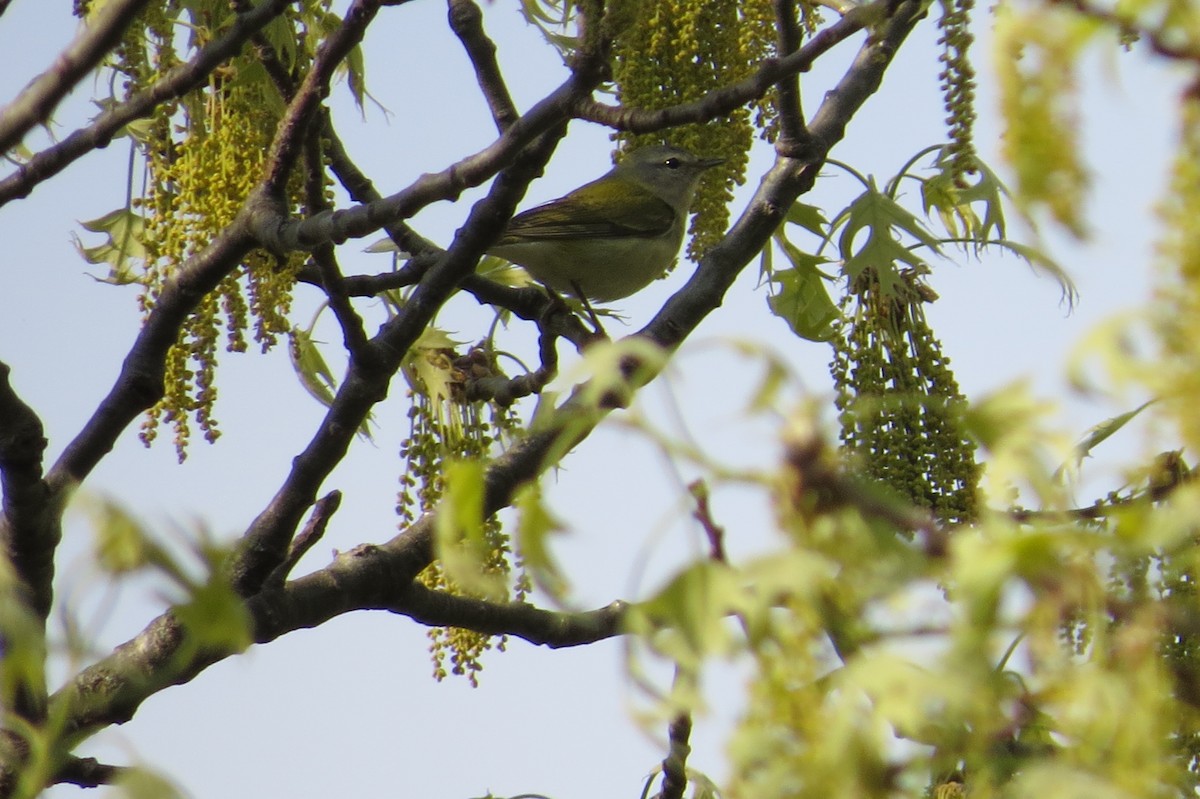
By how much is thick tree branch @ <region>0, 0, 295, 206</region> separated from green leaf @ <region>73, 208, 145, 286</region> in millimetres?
1705

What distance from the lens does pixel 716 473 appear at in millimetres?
935

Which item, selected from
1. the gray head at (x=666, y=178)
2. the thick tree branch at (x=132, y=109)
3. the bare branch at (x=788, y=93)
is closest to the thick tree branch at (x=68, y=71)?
the thick tree branch at (x=132, y=109)

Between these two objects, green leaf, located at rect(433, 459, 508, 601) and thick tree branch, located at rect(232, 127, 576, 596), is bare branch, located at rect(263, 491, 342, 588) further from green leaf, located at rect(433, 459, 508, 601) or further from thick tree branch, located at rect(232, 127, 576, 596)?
green leaf, located at rect(433, 459, 508, 601)

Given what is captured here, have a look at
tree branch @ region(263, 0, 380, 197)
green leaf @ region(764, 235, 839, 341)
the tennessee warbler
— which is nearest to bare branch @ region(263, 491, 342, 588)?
tree branch @ region(263, 0, 380, 197)

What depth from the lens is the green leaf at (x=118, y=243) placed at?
406 centimetres

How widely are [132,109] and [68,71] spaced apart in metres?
0.55

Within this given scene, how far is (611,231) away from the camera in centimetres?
698

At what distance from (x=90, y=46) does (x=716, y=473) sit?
1201mm

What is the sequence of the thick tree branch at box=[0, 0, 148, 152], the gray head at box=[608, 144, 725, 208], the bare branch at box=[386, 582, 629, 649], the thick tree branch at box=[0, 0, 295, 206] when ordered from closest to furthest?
the thick tree branch at box=[0, 0, 148, 152], the thick tree branch at box=[0, 0, 295, 206], the bare branch at box=[386, 582, 629, 649], the gray head at box=[608, 144, 725, 208]

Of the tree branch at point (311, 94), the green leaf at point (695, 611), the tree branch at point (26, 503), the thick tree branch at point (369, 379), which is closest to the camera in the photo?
the green leaf at point (695, 611)

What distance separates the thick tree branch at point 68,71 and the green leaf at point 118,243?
2.37 meters

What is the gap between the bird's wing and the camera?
6523 millimetres

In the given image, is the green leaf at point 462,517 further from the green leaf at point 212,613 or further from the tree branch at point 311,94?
the tree branch at point 311,94

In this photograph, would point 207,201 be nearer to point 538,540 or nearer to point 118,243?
point 118,243
